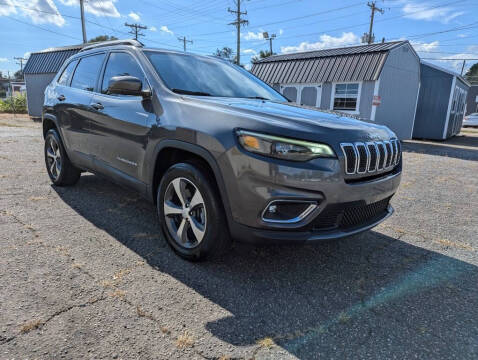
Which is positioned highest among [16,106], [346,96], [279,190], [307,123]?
[346,96]

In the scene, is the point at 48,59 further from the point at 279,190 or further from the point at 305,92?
the point at 279,190

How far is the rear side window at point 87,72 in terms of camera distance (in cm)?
397

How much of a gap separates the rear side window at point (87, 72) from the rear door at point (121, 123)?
24 cm

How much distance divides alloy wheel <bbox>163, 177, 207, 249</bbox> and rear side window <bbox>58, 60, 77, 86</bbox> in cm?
286

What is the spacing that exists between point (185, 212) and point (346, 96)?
1424cm

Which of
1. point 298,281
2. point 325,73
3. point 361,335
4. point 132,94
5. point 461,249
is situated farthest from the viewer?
point 325,73

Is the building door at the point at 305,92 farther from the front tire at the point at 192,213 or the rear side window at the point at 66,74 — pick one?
the front tire at the point at 192,213

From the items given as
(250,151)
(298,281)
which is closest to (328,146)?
(250,151)

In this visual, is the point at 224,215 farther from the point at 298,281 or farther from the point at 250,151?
the point at 298,281

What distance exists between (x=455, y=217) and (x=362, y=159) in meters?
2.91

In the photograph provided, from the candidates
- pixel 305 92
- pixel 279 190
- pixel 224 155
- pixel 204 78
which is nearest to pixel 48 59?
pixel 305 92

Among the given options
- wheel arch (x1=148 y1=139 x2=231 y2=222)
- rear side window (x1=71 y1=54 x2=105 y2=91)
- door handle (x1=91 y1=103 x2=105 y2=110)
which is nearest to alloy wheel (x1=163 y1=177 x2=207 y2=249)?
wheel arch (x1=148 y1=139 x2=231 y2=222)

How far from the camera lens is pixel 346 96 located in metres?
15.3

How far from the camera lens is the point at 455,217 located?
4469 mm
